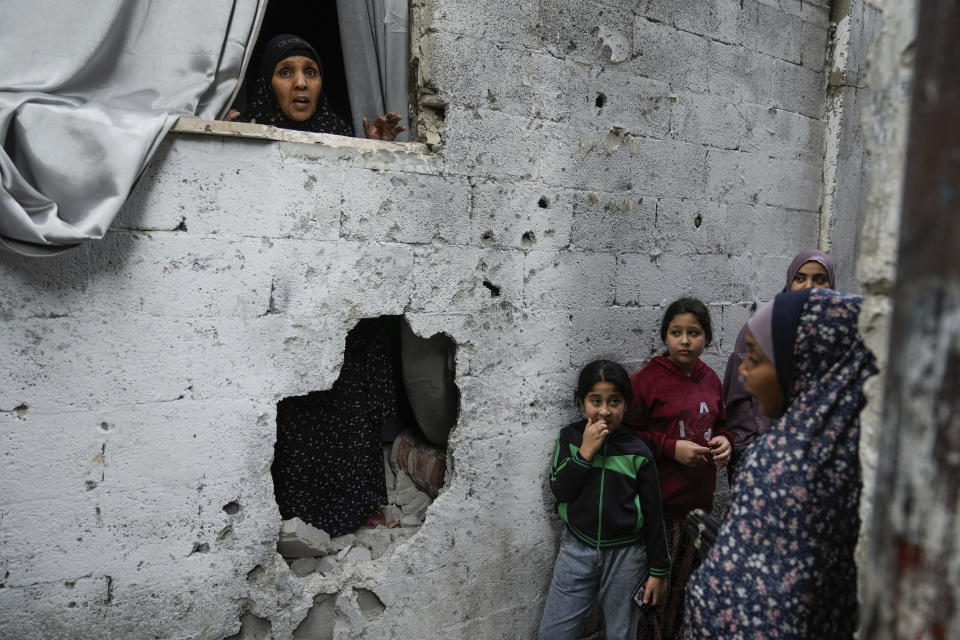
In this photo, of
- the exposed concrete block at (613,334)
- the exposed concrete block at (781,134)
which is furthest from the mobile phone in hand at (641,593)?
the exposed concrete block at (781,134)

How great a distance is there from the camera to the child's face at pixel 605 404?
2.74 meters

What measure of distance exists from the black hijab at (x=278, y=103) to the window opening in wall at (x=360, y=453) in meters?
0.81

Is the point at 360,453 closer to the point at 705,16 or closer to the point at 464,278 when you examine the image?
the point at 464,278

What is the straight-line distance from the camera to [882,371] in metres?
1.28

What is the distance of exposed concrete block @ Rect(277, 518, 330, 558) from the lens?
2553 mm

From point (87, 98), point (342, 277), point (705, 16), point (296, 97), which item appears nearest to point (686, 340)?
point (342, 277)

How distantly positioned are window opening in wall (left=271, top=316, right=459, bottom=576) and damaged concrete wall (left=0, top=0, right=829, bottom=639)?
13cm

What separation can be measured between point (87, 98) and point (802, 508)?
230cm

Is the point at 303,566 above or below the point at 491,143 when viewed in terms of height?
below

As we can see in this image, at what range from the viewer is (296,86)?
2719 mm

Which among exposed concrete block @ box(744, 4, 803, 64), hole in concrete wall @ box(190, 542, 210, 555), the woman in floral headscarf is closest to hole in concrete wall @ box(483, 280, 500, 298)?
the woman in floral headscarf

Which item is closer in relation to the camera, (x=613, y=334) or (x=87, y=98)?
(x=87, y=98)

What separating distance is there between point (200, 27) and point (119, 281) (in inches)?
34.7

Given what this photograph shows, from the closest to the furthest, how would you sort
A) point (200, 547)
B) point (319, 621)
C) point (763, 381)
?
1. point (763, 381)
2. point (200, 547)
3. point (319, 621)
